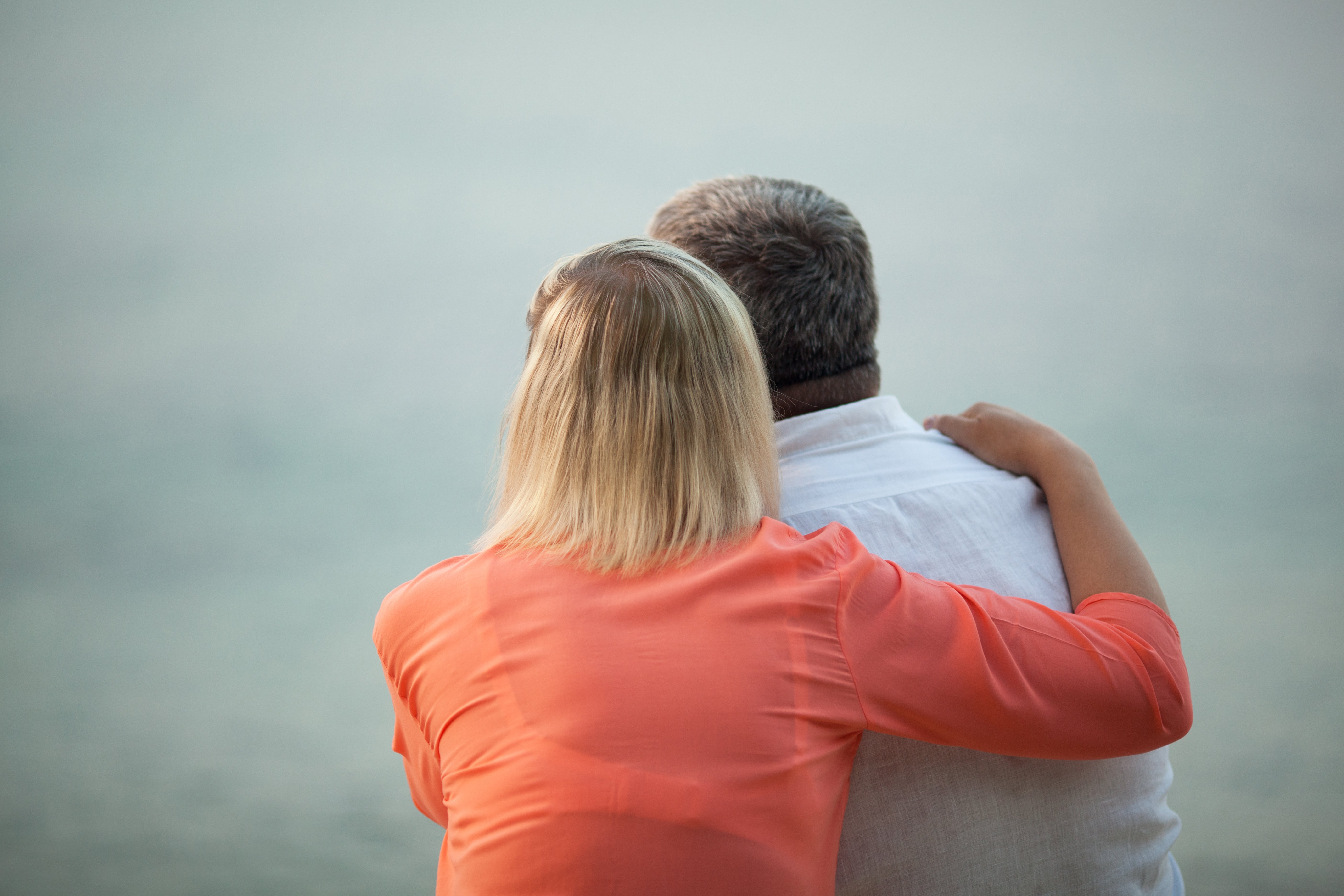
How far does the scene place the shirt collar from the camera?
38.9 inches

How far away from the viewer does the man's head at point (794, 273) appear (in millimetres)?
1011

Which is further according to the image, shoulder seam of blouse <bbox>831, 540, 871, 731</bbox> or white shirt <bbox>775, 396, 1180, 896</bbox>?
white shirt <bbox>775, 396, 1180, 896</bbox>

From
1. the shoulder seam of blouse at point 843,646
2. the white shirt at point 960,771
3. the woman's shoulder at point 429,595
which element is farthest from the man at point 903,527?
the woman's shoulder at point 429,595

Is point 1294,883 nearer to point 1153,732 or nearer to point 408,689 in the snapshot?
point 1153,732

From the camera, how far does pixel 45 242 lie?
192cm

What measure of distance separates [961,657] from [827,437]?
1.13 ft

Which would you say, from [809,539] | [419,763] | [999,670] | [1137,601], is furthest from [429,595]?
[1137,601]

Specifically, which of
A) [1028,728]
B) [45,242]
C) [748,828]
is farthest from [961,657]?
[45,242]

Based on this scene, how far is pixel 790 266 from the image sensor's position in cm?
101

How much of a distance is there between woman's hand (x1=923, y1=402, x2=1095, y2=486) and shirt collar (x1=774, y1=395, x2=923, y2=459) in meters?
0.11

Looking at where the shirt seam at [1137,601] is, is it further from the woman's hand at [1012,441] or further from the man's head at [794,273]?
the man's head at [794,273]

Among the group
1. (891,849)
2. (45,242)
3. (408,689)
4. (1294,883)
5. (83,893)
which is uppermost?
(45,242)

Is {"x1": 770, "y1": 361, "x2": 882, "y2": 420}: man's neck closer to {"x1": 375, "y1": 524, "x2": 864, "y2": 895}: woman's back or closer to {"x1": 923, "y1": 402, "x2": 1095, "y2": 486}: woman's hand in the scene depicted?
{"x1": 923, "y1": 402, "x2": 1095, "y2": 486}: woman's hand

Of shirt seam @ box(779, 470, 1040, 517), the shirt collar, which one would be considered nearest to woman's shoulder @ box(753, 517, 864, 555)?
shirt seam @ box(779, 470, 1040, 517)
